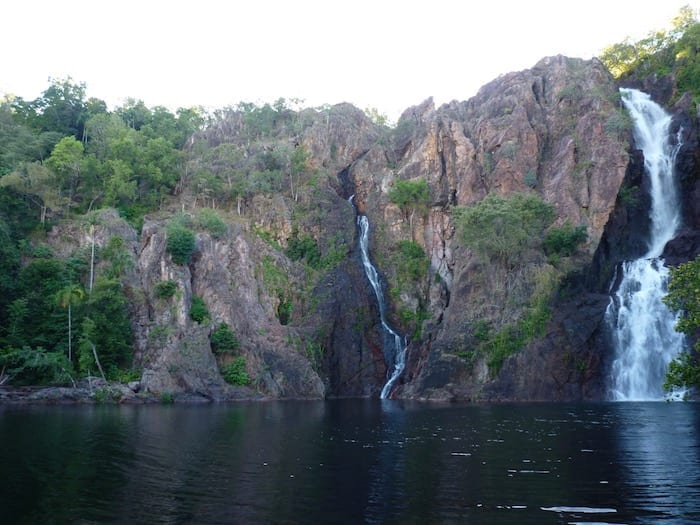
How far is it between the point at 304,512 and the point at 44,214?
6338 centimetres

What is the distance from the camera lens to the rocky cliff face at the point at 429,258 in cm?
5759

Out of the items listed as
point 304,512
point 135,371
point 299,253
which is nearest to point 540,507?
point 304,512

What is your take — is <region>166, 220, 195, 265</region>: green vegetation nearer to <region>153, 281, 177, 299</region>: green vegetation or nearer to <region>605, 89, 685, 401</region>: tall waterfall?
<region>153, 281, 177, 299</region>: green vegetation

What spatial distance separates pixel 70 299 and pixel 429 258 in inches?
1557

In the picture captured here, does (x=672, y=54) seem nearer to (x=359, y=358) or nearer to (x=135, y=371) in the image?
(x=359, y=358)

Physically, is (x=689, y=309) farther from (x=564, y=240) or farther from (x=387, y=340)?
(x=387, y=340)

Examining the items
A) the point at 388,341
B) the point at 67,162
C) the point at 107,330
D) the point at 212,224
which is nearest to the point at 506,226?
the point at 388,341

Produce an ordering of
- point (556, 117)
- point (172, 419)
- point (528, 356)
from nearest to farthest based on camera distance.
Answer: point (172, 419), point (528, 356), point (556, 117)

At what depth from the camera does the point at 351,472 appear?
707 inches

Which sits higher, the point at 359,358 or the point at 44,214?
the point at 44,214

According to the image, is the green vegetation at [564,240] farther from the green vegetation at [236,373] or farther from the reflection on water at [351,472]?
the green vegetation at [236,373]

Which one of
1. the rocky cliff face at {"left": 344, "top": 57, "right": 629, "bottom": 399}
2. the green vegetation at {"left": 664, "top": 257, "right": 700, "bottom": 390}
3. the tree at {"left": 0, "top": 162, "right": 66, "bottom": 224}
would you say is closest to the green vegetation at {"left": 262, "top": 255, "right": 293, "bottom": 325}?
the rocky cliff face at {"left": 344, "top": 57, "right": 629, "bottom": 399}

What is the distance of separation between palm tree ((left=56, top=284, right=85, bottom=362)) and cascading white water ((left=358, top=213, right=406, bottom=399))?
30073 millimetres

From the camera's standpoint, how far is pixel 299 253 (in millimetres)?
76312
